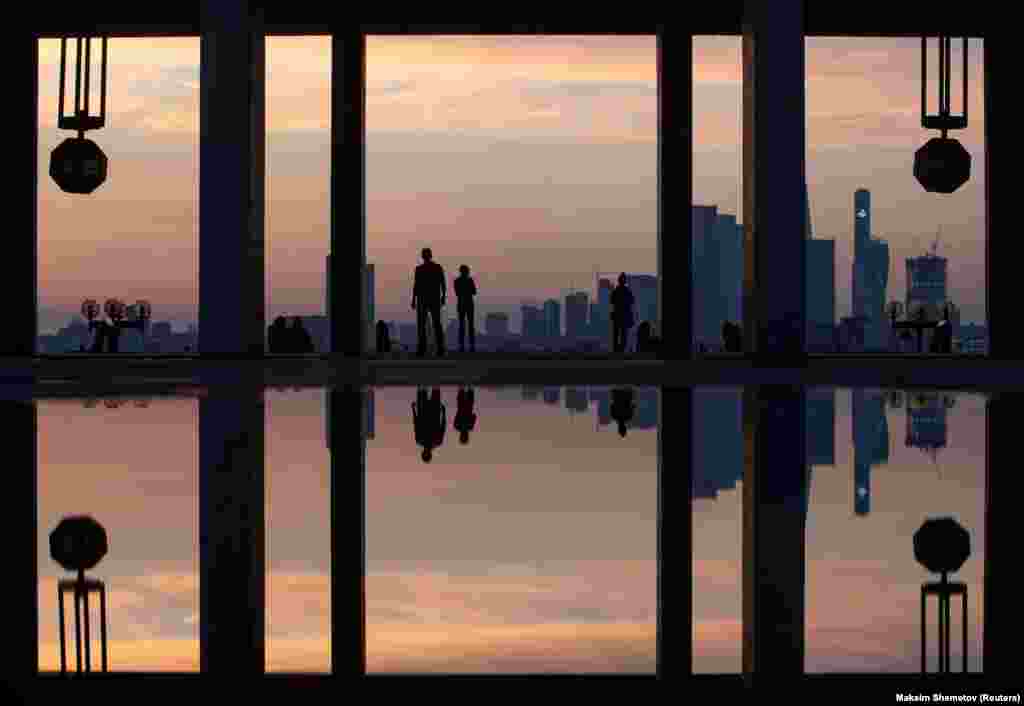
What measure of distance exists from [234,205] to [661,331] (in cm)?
897

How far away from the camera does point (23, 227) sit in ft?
93.8

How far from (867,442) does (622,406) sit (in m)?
4.47

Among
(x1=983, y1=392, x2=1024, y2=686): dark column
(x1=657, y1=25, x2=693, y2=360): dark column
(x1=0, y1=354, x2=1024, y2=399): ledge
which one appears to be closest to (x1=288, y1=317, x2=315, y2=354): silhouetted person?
(x1=657, y1=25, x2=693, y2=360): dark column

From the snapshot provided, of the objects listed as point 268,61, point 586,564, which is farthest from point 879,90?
point 586,564

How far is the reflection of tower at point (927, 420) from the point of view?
10.7 m

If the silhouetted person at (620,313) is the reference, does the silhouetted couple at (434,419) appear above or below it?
below

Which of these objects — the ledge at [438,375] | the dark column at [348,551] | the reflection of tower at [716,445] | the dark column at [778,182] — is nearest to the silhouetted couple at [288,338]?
the ledge at [438,375]

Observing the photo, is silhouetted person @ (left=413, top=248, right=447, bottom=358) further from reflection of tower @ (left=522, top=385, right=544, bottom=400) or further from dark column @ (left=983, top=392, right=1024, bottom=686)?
dark column @ (left=983, top=392, right=1024, bottom=686)

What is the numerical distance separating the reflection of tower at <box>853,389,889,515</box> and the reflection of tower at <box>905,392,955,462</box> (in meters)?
0.18

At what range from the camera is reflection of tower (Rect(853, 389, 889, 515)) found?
7684 mm

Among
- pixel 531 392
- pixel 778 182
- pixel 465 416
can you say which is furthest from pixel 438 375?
pixel 465 416

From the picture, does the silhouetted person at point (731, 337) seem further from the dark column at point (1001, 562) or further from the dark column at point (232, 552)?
the dark column at point (232, 552)

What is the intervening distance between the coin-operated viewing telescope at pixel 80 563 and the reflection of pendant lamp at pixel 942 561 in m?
1.79

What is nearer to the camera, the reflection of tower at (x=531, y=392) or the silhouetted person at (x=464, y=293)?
the reflection of tower at (x=531, y=392)
